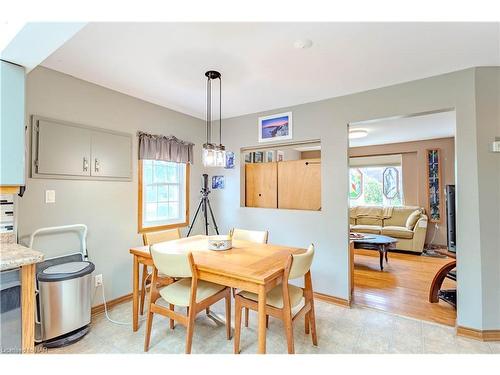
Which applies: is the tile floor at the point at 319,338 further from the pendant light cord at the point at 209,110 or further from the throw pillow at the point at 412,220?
the throw pillow at the point at 412,220

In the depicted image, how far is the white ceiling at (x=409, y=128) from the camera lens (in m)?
3.84

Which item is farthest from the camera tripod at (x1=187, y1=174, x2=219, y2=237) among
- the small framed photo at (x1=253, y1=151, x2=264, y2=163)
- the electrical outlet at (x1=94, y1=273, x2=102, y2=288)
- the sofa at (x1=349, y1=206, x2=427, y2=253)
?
the sofa at (x1=349, y1=206, x2=427, y2=253)

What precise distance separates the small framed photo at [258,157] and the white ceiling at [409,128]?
4.34 ft

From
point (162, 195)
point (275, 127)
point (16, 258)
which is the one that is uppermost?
point (275, 127)

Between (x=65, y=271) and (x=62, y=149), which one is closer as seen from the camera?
(x=65, y=271)

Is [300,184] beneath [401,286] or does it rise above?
above

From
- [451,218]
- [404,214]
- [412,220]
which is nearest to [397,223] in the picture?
[404,214]

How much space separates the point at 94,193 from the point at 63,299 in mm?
993

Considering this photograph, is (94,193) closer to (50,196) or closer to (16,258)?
(50,196)

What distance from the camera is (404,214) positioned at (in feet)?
17.3

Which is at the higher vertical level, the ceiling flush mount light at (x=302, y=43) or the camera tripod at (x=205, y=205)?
the ceiling flush mount light at (x=302, y=43)

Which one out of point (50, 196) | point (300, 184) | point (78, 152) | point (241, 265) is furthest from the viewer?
point (300, 184)

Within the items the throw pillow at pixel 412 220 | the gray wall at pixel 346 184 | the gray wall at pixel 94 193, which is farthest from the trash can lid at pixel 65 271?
the throw pillow at pixel 412 220
